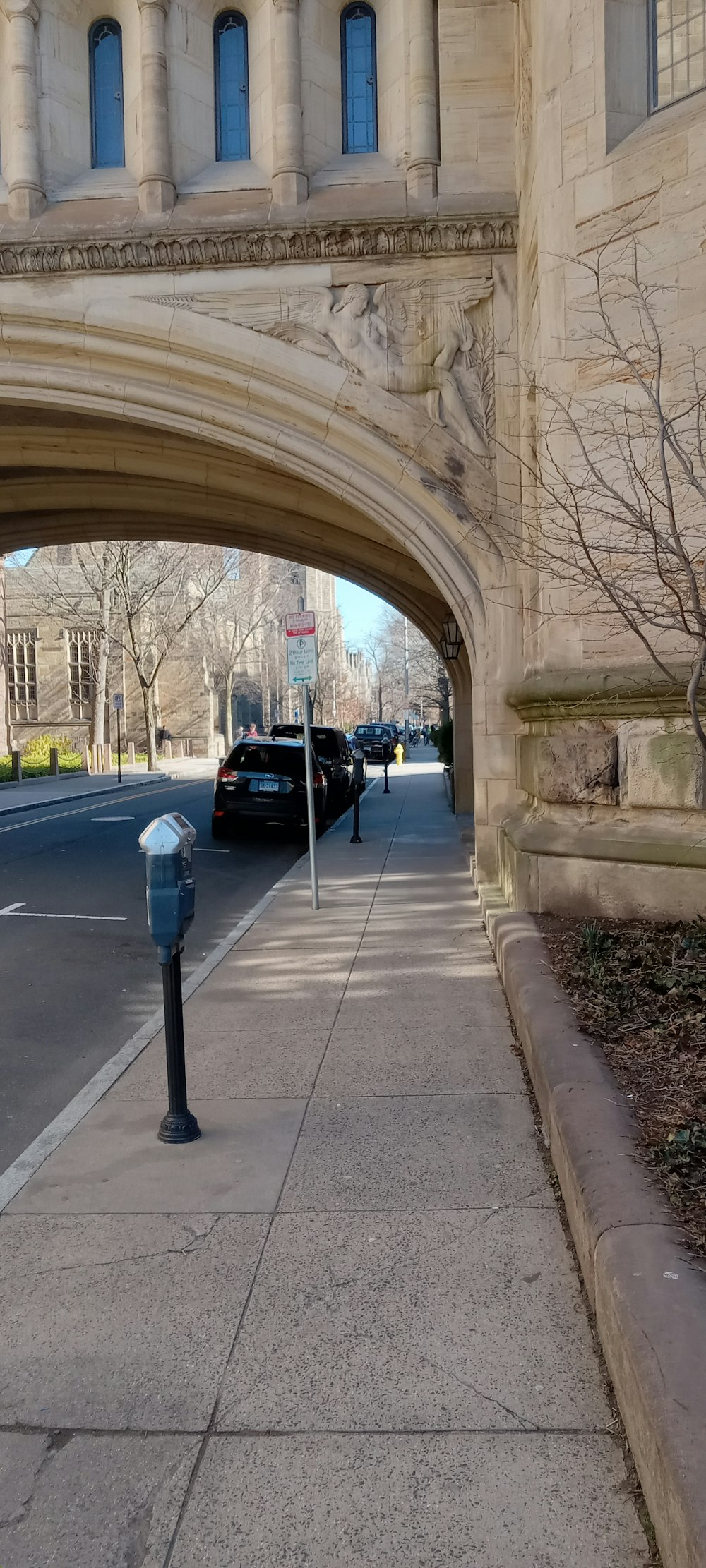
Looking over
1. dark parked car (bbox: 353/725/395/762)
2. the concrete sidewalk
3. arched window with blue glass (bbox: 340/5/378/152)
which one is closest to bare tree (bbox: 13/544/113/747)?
dark parked car (bbox: 353/725/395/762)

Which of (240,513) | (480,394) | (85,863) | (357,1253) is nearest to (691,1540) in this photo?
(357,1253)

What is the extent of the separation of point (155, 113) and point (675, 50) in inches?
213

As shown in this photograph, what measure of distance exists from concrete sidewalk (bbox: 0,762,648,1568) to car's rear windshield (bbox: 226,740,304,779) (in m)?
11.2

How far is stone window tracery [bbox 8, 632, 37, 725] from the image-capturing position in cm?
5034

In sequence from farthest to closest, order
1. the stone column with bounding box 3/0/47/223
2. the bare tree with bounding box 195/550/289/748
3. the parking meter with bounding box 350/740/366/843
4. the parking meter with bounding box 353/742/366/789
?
1. the bare tree with bounding box 195/550/289/748
2. the parking meter with bounding box 353/742/366/789
3. the parking meter with bounding box 350/740/366/843
4. the stone column with bounding box 3/0/47/223

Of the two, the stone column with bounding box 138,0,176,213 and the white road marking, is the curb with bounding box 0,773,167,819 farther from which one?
the stone column with bounding box 138,0,176,213

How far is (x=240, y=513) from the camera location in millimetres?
17203

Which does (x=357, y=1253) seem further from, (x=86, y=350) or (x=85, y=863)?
→ (x=85, y=863)

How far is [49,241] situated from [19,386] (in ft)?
5.05

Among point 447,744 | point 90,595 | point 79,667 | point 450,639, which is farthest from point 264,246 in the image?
point 79,667

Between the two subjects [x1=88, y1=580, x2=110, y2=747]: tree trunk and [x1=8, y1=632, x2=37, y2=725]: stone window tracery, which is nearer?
[x1=88, y1=580, x2=110, y2=747]: tree trunk

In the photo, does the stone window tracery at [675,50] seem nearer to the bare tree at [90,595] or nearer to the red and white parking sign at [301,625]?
the red and white parking sign at [301,625]

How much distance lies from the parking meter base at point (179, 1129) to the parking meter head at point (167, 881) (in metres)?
0.71

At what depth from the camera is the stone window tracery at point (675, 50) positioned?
7.23m
